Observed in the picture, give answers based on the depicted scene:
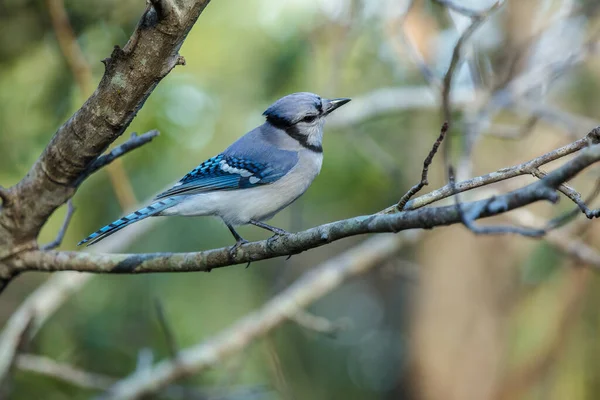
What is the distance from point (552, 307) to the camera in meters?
3.71

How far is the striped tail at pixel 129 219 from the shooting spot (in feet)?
7.69

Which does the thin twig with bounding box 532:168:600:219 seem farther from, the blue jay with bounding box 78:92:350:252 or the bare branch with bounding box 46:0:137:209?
the bare branch with bounding box 46:0:137:209

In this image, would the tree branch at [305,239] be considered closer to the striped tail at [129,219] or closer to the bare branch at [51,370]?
the striped tail at [129,219]

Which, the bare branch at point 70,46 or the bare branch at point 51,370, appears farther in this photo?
the bare branch at point 70,46

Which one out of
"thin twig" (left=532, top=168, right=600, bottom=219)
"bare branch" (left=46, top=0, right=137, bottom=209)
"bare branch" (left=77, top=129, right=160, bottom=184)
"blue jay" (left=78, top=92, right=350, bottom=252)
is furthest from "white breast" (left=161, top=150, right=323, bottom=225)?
"thin twig" (left=532, top=168, right=600, bottom=219)

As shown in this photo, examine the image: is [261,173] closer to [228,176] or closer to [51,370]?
[228,176]

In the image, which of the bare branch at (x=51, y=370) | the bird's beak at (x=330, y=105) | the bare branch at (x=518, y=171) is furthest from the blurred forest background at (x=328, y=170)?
the bare branch at (x=518, y=171)

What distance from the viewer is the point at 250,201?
9.23ft

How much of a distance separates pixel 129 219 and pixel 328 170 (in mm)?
2581

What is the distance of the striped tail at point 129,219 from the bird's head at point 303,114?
2.05 feet

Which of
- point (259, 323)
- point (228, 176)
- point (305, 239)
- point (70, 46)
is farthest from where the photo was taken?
point (259, 323)

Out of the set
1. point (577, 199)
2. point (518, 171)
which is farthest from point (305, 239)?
point (577, 199)

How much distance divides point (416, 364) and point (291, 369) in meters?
1.16

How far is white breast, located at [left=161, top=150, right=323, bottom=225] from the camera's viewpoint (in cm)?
279
